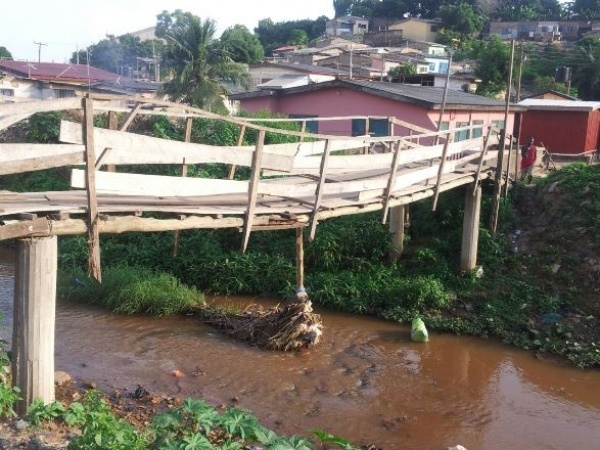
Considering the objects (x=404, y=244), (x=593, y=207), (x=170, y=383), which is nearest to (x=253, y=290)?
(x=404, y=244)

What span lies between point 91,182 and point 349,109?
14437mm

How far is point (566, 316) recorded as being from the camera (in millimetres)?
10898

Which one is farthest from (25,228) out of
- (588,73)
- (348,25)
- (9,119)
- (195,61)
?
(348,25)

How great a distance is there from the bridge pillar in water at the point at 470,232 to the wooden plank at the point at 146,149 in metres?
7.06

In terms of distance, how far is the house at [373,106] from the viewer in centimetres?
1731

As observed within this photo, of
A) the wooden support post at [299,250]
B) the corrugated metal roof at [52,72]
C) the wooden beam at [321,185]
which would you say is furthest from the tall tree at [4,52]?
the wooden beam at [321,185]

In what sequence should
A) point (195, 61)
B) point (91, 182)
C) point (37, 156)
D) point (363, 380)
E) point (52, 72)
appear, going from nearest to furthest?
point (37, 156)
point (91, 182)
point (363, 380)
point (195, 61)
point (52, 72)

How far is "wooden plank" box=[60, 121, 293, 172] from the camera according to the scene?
4887mm

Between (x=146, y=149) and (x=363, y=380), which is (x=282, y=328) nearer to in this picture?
(x=363, y=380)

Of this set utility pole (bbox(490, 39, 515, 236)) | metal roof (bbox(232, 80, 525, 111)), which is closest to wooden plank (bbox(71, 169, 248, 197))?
utility pole (bbox(490, 39, 515, 236))

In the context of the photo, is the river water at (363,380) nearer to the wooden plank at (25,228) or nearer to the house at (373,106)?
the wooden plank at (25,228)

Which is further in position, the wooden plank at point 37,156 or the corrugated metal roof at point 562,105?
the corrugated metal roof at point 562,105

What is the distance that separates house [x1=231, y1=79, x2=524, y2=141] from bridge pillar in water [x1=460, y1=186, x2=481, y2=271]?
4.72 m

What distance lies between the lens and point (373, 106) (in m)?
18.3
